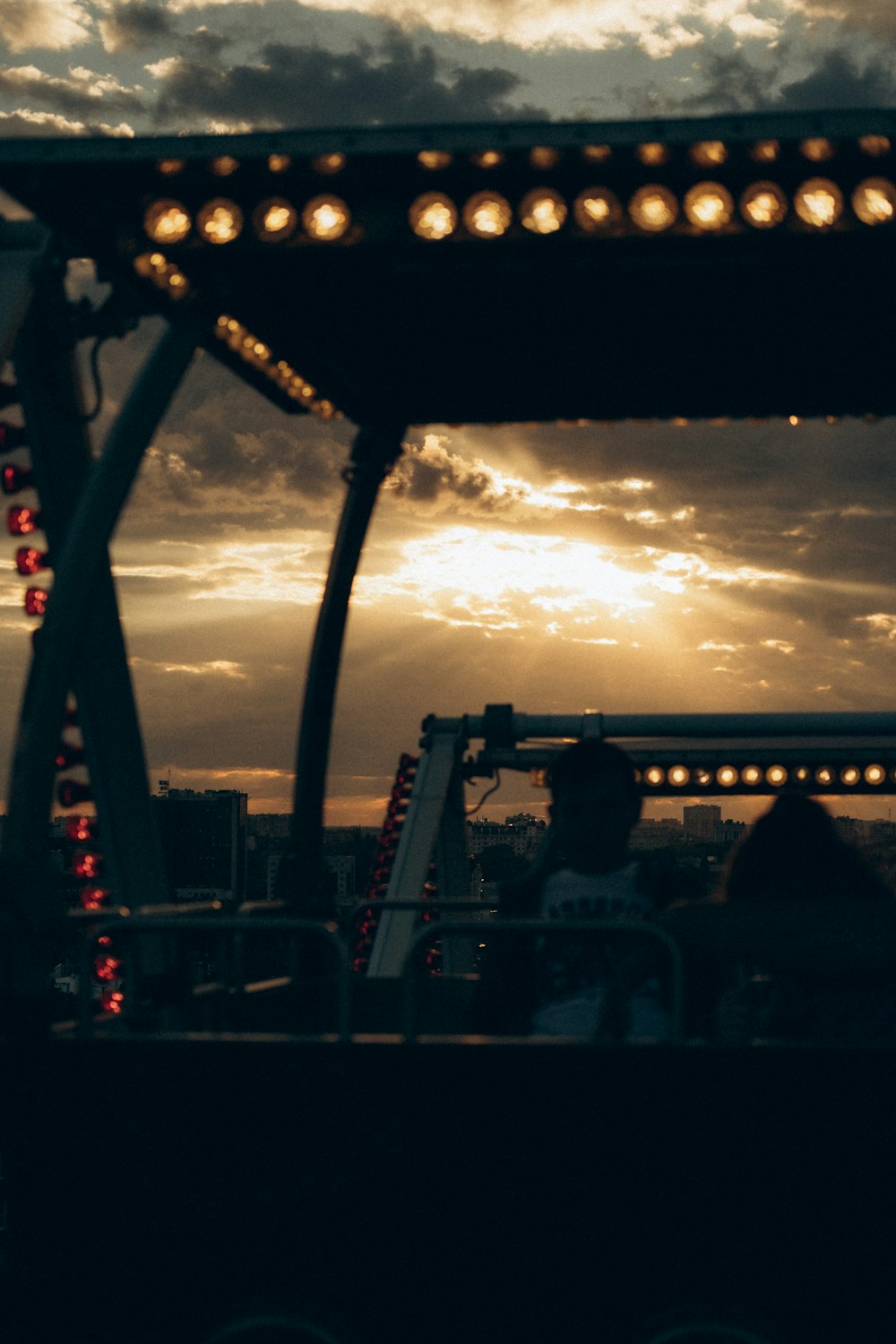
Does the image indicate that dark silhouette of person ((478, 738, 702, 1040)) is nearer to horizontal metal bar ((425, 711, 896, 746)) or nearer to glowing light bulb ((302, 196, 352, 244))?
glowing light bulb ((302, 196, 352, 244))

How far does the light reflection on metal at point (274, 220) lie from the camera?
8.04 m

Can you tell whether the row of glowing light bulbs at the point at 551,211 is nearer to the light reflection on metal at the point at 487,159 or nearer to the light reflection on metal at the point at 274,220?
the light reflection on metal at the point at 274,220

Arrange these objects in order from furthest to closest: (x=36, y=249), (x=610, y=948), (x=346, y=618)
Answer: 1. (x=346, y=618)
2. (x=36, y=249)
3. (x=610, y=948)

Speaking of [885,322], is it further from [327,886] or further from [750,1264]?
[750,1264]

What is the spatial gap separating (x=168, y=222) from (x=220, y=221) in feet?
0.78

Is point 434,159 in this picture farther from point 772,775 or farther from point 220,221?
point 772,775

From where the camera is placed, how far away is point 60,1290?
18.3ft

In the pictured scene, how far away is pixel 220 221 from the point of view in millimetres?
8039

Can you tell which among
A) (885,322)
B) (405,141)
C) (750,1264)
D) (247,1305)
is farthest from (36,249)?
(750,1264)

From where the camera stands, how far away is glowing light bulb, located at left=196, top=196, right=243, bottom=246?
803cm

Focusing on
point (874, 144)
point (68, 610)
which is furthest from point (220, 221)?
point (874, 144)

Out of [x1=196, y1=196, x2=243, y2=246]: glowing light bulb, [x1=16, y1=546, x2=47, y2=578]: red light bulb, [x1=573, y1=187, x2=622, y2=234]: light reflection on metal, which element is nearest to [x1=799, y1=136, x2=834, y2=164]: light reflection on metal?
[x1=573, y1=187, x2=622, y2=234]: light reflection on metal

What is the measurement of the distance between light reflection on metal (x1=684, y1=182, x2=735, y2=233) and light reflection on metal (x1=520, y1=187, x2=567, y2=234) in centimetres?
57

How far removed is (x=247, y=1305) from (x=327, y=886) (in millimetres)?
6759
